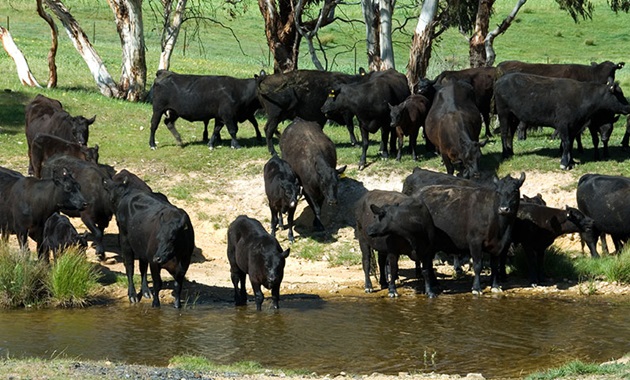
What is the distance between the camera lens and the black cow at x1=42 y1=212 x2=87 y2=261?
18.4 metres

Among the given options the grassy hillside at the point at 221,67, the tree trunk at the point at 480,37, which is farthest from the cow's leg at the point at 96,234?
the tree trunk at the point at 480,37

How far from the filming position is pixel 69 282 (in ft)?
55.8

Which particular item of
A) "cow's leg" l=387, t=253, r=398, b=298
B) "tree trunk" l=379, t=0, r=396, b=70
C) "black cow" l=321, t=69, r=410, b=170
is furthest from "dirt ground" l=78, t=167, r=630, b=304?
"tree trunk" l=379, t=0, r=396, b=70

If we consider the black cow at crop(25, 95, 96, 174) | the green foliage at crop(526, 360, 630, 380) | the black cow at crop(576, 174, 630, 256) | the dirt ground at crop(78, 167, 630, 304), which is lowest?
the dirt ground at crop(78, 167, 630, 304)

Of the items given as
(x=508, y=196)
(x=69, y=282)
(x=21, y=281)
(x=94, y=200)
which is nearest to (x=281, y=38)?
(x=94, y=200)

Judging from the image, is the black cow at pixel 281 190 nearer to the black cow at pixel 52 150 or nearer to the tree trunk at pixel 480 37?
the black cow at pixel 52 150

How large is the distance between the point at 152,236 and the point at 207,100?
9713 millimetres

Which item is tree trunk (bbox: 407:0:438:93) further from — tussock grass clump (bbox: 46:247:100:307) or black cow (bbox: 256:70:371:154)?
tussock grass clump (bbox: 46:247:100:307)

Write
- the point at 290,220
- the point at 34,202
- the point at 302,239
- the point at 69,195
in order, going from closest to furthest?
the point at 69,195, the point at 34,202, the point at 290,220, the point at 302,239

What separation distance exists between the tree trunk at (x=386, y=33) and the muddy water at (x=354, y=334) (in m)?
12.8

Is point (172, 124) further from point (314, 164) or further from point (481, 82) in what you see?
point (481, 82)

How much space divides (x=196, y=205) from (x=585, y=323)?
929 cm

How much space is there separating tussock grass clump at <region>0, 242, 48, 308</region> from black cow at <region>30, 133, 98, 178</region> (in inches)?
194

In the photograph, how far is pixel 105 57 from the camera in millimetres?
49250
